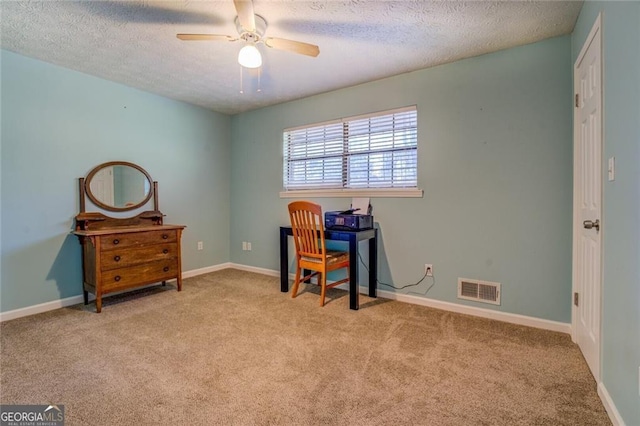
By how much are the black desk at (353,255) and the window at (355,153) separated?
0.61 metres

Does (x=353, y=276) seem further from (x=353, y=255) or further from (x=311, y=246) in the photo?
(x=311, y=246)

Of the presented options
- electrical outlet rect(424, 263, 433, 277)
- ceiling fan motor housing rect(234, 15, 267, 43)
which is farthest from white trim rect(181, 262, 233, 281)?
→ ceiling fan motor housing rect(234, 15, 267, 43)

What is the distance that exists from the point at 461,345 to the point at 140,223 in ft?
11.2

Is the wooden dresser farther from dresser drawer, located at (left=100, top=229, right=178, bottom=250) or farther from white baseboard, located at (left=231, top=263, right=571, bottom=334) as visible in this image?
white baseboard, located at (left=231, top=263, right=571, bottom=334)

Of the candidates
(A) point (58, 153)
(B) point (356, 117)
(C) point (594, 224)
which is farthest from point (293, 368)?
(A) point (58, 153)

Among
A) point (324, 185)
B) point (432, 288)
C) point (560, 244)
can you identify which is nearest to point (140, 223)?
point (324, 185)

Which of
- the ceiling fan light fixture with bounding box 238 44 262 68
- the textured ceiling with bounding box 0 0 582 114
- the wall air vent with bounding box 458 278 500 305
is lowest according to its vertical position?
the wall air vent with bounding box 458 278 500 305

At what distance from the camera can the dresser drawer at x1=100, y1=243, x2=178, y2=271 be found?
2861mm

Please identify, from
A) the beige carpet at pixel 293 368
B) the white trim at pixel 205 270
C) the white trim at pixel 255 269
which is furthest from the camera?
the white trim at pixel 255 269

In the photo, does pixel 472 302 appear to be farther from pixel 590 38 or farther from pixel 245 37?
pixel 245 37

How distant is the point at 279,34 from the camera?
7.79 feet

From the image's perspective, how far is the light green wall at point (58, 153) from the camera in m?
2.67

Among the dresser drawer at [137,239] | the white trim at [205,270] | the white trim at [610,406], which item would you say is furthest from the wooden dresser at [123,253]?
the white trim at [610,406]

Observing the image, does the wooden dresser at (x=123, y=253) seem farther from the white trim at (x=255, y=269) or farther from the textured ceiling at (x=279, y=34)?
the textured ceiling at (x=279, y=34)
